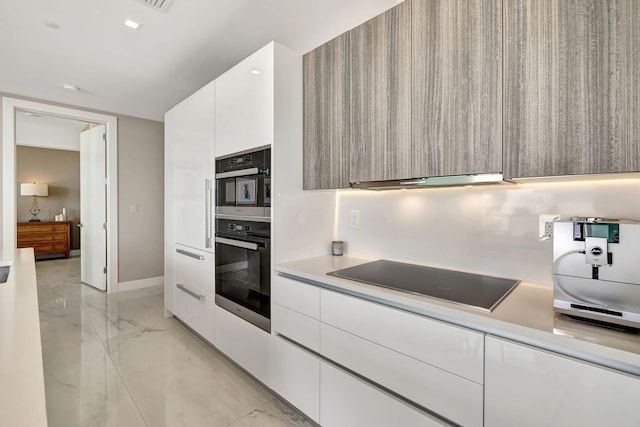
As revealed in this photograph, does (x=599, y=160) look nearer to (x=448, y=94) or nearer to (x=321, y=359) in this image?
(x=448, y=94)

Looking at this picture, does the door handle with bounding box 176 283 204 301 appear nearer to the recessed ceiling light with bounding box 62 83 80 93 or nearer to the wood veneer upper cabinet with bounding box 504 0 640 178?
the wood veneer upper cabinet with bounding box 504 0 640 178

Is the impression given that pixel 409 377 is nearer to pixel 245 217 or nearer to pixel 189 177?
pixel 245 217

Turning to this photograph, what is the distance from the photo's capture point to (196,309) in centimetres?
256

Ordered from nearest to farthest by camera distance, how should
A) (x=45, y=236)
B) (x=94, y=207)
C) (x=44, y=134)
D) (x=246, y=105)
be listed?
(x=246, y=105) < (x=94, y=207) < (x=44, y=134) < (x=45, y=236)


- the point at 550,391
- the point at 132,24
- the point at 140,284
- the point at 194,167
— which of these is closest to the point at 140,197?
the point at 140,284

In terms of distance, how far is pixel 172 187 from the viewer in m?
2.96

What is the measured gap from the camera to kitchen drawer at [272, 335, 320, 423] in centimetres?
156

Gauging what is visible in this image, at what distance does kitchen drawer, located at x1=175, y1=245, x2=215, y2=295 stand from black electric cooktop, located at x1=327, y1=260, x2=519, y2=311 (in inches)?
48.1

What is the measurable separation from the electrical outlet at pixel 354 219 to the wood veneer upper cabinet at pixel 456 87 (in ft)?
2.32

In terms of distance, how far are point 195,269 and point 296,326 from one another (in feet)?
4.33

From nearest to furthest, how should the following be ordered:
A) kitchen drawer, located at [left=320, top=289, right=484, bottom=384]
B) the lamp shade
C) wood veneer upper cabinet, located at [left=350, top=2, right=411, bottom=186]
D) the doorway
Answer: kitchen drawer, located at [left=320, top=289, right=484, bottom=384], wood veneer upper cabinet, located at [left=350, top=2, right=411, bottom=186], the doorway, the lamp shade

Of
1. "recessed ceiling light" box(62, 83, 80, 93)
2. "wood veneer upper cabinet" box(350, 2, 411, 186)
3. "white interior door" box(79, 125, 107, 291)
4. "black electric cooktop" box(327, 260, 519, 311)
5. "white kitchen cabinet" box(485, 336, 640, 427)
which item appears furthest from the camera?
"white interior door" box(79, 125, 107, 291)

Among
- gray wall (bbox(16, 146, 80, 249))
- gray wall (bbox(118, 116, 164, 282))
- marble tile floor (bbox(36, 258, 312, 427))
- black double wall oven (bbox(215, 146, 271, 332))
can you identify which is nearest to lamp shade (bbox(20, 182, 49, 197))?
gray wall (bbox(16, 146, 80, 249))

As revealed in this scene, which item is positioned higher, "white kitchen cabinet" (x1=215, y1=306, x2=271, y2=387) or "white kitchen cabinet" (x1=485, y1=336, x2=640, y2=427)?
"white kitchen cabinet" (x1=485, y1=336, x2=640, y2=427)
